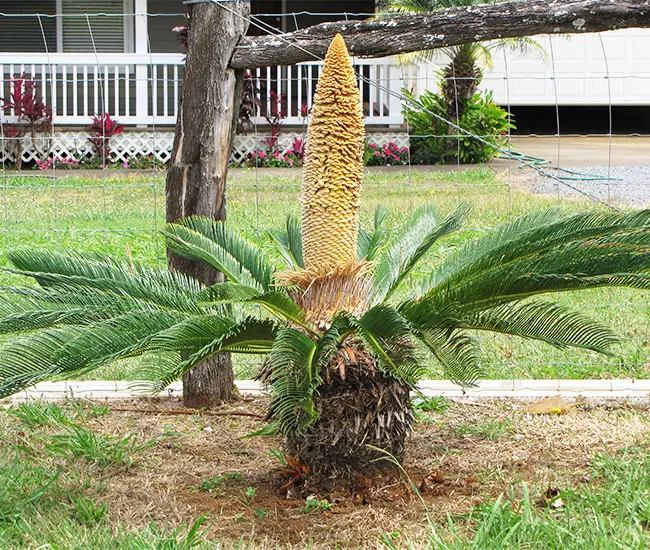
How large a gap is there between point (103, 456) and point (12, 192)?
29.2ft

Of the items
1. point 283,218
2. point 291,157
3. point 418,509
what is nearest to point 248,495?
point 418,509

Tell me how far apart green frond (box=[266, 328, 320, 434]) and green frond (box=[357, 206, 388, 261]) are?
1053 mm

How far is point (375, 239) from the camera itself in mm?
4531

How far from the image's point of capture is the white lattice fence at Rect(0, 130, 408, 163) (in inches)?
611

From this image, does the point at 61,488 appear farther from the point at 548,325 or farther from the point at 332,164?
the point at 548,325

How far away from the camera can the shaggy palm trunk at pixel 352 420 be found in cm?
373

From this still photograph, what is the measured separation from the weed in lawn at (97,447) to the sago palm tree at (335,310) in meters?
0.70

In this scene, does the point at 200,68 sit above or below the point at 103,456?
above

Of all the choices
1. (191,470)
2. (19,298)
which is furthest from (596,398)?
(19,298)

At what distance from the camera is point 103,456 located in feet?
14.2

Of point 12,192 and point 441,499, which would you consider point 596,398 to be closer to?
point 441,499

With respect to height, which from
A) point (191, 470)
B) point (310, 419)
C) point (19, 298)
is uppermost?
point (19, 298)

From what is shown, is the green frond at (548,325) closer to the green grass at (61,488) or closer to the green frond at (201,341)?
the green frond at (201,341)

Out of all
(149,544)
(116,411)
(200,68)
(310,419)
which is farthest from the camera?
(116,411)
